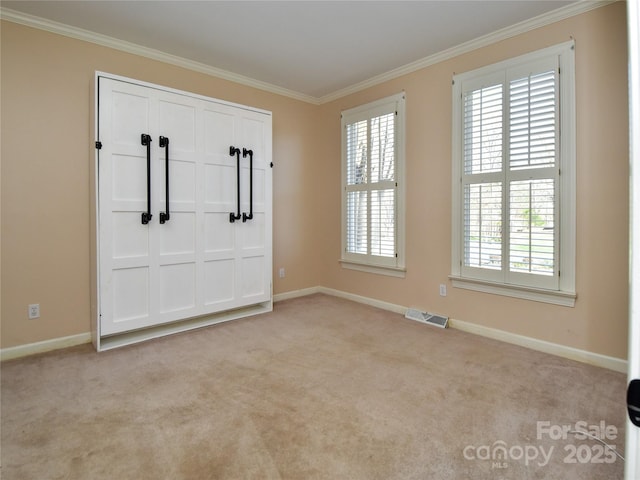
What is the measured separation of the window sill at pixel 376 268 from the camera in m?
3.95

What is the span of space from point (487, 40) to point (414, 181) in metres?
1.45

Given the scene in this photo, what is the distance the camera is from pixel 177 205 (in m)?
3.24

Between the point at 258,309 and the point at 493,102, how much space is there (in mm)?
3267

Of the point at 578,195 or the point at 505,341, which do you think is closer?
Result: the point at 578,195

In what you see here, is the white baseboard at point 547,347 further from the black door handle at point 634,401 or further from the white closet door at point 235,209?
the black door handle at point 634,401

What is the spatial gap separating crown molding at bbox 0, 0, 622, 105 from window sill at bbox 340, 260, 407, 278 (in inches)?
87.7

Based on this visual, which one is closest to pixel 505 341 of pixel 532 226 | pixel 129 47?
pixel 532 226

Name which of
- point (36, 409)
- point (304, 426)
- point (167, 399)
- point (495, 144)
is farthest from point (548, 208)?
point (36, 409)

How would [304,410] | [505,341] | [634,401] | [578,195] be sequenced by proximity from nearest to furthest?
1. [634,401]
2. [304,410]
3. [578,195]
4. [505,341]

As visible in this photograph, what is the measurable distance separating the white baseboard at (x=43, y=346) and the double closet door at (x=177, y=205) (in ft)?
1.28

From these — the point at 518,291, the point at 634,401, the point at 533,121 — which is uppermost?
the point at 533,121

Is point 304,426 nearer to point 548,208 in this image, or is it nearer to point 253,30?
point 548,208

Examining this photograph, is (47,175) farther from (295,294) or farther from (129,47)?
(295,294)

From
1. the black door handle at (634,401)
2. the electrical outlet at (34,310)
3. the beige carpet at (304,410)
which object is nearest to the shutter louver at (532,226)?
the beige carpet at (304,410)
